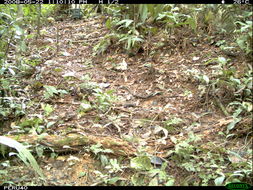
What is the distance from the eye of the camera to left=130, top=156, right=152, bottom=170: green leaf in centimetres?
262

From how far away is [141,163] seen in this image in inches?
105

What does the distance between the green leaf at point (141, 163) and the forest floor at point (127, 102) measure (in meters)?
0.10

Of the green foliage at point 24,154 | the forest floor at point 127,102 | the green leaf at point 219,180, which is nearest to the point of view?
the green leaf at point 219,180

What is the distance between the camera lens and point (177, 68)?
4297 millimetres

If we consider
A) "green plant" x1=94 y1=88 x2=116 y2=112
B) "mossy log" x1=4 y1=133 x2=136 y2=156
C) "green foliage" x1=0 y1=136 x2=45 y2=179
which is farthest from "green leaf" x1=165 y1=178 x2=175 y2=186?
"green plant" x1=94 y1=88 x2=116 y2=112

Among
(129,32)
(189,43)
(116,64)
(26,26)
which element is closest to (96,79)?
(116,64)

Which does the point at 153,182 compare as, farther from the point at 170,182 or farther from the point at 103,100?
the point at 103,100

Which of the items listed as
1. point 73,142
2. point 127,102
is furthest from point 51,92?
point 73,142

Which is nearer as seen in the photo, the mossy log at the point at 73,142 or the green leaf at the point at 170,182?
the green leaf at the point at 170,182

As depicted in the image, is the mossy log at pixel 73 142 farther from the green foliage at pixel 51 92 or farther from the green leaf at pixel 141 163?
the green foliage at pixel 51 92

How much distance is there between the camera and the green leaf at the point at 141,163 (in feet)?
8.60

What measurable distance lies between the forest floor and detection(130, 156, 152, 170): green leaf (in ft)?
0.34

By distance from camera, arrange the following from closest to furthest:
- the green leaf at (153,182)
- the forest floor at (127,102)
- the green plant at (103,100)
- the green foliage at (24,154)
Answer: the green leaf at (153,182) < the green foliage at (24,154) < the forest floor at (127,102) < the green plant at (103,100)

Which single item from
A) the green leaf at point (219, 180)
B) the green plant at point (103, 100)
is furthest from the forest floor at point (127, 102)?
the green leaf at point (219, 180)
